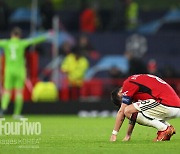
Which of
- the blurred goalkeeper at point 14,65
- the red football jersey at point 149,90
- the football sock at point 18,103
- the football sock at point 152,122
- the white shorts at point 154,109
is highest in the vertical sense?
the red football jersey at point 149,90

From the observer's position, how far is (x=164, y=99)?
527 inches

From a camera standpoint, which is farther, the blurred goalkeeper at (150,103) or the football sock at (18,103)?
the football sock at (18,103)

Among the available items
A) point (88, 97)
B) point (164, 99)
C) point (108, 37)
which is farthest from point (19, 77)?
point (164, 99)

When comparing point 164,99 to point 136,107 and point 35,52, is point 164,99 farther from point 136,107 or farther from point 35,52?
point 35,52

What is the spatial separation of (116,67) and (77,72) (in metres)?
1.23

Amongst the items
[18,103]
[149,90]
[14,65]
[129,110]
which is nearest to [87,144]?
[129,110]

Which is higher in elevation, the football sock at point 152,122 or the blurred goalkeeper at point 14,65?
the football sock at point 152,122

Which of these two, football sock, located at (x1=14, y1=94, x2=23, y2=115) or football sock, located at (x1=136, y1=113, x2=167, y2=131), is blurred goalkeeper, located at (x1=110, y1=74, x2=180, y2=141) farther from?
football sock, located at (x1=14, y1=94, x2=23, y2=115)

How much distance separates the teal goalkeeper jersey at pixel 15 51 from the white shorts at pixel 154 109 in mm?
8618

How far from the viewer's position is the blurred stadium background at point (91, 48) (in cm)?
2447

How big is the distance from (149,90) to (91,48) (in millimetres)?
12510

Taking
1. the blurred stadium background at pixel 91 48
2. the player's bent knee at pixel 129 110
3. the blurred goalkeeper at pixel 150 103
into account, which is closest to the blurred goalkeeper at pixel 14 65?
the blurred stadium background at pixel 91 48

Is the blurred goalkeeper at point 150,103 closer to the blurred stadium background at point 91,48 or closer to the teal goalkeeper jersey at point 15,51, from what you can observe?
the teal goalkeeper jersey at point 15,51

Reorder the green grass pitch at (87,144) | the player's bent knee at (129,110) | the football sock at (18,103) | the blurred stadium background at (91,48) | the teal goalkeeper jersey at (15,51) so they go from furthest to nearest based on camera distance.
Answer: the blurred stadium background at (91,48) → the football sock at (18,103) → the teal goalkeeper jersey at (15,51) → the player's bent knee at (129,110) → the green grass pitch at (87,144)
